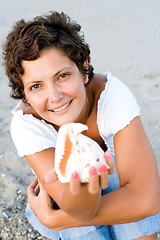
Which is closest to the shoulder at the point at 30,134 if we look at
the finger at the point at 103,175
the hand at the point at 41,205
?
the hand at the point at 41,205

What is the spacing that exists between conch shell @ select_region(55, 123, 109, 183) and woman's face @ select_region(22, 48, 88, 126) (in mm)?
459

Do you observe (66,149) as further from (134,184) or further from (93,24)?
(93,24)

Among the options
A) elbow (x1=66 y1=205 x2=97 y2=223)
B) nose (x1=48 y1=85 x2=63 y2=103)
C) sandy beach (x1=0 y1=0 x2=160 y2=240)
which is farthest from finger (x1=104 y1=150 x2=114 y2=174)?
sandy beach (x1=0 y1=0 x2=160 y2=240)

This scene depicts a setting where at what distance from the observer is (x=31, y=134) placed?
6.53 ft

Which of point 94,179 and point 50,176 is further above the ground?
point 94,179

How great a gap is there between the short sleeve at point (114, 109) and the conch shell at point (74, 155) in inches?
28.6

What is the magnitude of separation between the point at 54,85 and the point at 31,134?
380 millimetres

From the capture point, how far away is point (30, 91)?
1852mm

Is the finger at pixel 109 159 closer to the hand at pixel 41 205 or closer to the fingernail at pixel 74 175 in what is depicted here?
the fingernail at pixel 74 175

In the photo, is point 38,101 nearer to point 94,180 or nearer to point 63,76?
point 63,76

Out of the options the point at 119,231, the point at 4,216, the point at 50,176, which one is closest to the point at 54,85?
the point at 50,176

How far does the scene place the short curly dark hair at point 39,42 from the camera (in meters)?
1.78

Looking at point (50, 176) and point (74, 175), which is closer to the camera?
point (74, 175)

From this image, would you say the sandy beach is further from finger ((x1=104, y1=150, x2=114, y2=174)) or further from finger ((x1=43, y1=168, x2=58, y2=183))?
finger ((x1=104, y1=150, x2=114, y2=174))
